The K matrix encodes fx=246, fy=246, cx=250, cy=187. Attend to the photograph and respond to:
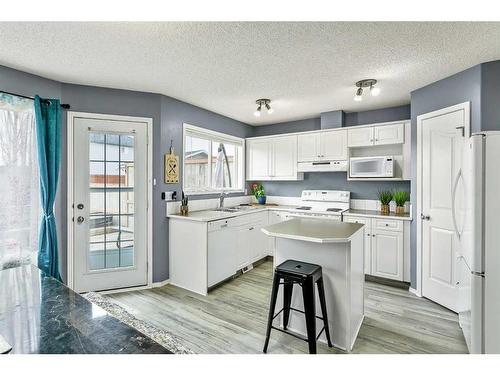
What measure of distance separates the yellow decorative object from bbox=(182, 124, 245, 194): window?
→ 9.1 inches

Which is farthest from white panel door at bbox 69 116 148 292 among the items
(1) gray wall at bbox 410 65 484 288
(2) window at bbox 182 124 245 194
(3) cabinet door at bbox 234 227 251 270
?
(1) gray wall at bbox 410 65 484 288

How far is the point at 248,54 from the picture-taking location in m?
2.18

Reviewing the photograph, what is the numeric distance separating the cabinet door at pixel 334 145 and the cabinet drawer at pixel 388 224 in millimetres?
1105

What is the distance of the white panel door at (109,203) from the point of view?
2867 millimetres

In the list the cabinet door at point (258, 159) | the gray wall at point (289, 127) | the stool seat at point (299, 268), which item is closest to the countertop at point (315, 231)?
the stool seat at point (299, 268)

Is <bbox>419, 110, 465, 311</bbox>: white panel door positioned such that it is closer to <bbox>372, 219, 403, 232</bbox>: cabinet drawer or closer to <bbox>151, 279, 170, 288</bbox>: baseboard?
<bbox>372, 219, 403, 232</bbox>: cabinet drawer

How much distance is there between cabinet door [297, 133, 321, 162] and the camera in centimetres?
414

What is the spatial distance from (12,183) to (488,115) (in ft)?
15.1

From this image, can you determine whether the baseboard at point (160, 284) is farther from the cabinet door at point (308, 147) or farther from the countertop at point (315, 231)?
the cabinet door at point (308, 147)

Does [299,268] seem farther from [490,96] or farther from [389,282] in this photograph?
[490,96]

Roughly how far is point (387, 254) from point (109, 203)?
3.62 meters

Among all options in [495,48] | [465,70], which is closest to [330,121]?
[465,70]

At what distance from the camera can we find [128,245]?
312 cm
